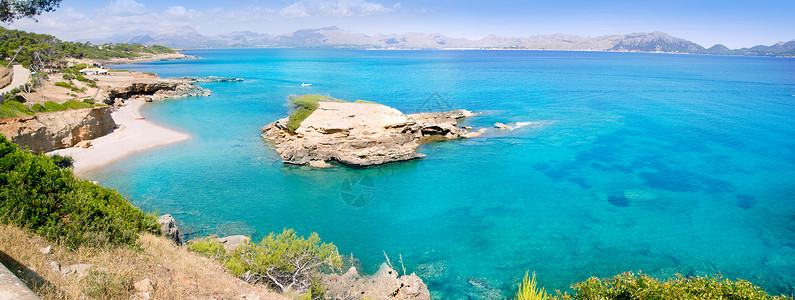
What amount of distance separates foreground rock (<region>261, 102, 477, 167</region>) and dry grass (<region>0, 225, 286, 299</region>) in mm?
23450

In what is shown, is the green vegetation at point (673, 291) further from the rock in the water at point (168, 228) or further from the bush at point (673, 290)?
the rock in the water at point (168, 228)

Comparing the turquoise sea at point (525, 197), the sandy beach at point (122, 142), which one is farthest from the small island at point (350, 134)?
the sandy beach at point (122, 142)

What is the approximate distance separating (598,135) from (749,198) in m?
19.5

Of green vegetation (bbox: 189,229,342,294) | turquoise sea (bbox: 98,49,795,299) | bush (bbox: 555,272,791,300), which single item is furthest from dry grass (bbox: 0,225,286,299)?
turquoise sea (bbox: 98,49,795,299)

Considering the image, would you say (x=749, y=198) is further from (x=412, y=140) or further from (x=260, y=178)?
(x=260, y=178)

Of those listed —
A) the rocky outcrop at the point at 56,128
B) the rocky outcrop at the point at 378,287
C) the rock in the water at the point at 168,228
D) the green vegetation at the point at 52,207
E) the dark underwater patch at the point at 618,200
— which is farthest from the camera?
the rocky outcrop at the point at 56,128

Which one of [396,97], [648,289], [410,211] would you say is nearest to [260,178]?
[410,211]

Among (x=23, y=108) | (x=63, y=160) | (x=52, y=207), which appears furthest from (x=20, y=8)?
(x=23, y=108)

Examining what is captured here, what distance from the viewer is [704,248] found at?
2427 cm

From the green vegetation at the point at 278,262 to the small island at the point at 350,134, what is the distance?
Result: 789 inches

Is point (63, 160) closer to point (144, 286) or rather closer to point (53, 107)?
point (53, 107)

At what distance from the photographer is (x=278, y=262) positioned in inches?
617

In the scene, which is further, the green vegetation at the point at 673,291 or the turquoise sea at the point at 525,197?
the turquoise sea at the point at 525,197

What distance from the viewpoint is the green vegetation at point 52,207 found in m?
12.2
